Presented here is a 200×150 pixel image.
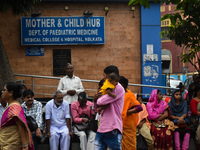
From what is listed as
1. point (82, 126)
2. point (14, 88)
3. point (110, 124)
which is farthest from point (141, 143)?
point (14, 88)

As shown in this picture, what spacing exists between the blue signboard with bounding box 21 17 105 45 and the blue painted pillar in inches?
66.1

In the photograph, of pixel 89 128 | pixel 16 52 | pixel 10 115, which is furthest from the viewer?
pixel 16 52

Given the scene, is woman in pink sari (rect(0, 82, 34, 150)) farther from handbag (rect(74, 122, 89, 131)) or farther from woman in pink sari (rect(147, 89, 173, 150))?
woman in pink sari (rect(147, 89, 173, 150))

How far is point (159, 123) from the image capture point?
768 cm

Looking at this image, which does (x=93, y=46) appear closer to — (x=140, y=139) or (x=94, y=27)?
(x=94, y=27)

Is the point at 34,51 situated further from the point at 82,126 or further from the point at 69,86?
the point at 82,126

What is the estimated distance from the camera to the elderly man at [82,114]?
7.20m

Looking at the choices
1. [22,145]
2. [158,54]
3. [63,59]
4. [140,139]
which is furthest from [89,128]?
[158,54]

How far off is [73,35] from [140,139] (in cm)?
586

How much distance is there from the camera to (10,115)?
4504 mm

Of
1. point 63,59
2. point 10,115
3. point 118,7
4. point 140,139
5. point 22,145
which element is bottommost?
point 140,139

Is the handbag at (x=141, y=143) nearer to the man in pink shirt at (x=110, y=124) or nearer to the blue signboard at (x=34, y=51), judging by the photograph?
the man in pink shirt at (x=110, y=124)

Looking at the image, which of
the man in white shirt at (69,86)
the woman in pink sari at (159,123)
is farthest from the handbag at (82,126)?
the woman in pink sari at (159,123)

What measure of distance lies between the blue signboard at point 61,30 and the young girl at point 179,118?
16.4 feet
